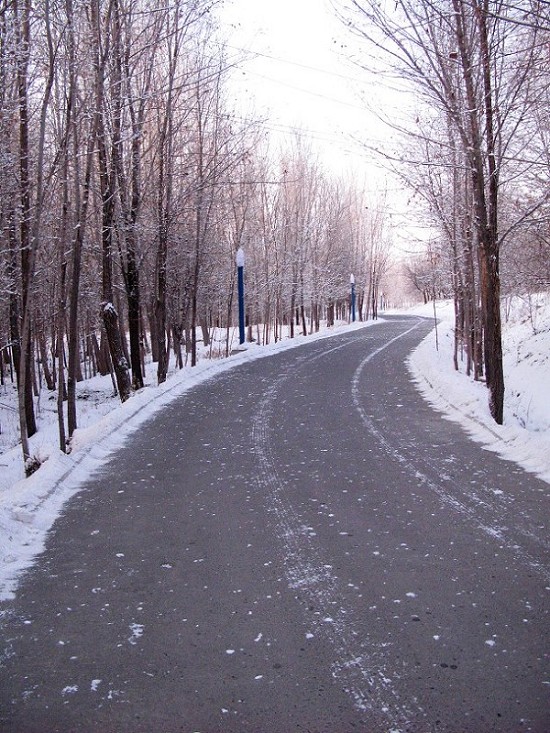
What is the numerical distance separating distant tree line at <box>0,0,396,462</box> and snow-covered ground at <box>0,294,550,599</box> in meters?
1.49

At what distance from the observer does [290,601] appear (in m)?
3.84

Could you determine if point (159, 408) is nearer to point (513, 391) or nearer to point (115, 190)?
point (115, 190)

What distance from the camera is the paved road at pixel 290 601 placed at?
111 inches

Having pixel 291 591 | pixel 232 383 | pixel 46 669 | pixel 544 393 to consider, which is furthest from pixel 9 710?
pixel 544 393

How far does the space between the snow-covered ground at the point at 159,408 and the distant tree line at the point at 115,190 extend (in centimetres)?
149

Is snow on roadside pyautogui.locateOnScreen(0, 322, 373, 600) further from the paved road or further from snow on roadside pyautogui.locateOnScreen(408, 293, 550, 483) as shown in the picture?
snow on roadside pyautogui.locateOnScreen(408, 293, 550, 483)

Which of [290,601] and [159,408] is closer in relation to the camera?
[290,601]

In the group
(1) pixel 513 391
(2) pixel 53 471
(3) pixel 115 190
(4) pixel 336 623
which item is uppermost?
(3) pixel 115 190

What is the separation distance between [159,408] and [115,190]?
5.85 meters

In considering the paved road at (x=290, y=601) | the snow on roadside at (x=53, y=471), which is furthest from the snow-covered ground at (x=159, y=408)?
the paved road at (x=290, y=601)

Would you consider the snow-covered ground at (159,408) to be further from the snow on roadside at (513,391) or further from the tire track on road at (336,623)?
the tire track on road at (336,623)

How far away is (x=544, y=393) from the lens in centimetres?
1398

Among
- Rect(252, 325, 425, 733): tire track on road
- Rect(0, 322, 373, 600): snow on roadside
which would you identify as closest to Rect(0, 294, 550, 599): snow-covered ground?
Rect(0, 322, 373, 600): snow on roadside

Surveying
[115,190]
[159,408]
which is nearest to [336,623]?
[159,408]
